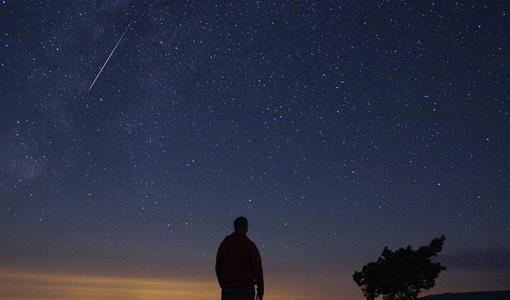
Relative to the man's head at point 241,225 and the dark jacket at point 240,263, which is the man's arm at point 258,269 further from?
the man's head at point 241,225

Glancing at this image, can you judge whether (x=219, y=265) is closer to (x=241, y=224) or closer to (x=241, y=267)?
(x=241, y=267)

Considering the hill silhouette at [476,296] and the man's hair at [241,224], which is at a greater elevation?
the man's hair at [241,224]

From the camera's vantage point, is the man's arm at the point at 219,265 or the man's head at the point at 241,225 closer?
the man's head at the point at 241,225

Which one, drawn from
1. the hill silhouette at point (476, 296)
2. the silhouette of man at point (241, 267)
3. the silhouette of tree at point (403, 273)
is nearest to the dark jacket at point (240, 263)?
the silhouette of man at point (241, 267)

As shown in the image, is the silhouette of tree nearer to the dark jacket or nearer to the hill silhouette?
the hill silhouette

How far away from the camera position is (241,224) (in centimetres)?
578

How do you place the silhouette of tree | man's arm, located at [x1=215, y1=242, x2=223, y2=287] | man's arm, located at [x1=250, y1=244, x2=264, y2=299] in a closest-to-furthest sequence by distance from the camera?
man's arm, located at [x1=250, y1=244, x2=264, y2=299], man's arm, located at [x1=215, y1=242, x2=223, y2=287], the silhouette of tree

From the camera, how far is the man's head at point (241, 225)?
5.76 metres

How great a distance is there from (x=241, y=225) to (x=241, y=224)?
0.01 meters

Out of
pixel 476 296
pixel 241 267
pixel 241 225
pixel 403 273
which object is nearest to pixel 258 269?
pixel 241 267

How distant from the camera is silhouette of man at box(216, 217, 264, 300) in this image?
570cm

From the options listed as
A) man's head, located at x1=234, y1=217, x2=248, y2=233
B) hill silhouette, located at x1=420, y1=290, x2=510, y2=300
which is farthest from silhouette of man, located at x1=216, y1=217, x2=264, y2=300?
hill silhouette, located at x1=420, y1=290, x2=510, y2=300

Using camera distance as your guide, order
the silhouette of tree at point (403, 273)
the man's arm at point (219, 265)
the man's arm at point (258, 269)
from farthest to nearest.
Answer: the silhouette of tree at point (403, 273)
the man's arm at point (219, 265)
the man's arm at point (258, 269)

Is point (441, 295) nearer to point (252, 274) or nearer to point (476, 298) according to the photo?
point (476, 298)
